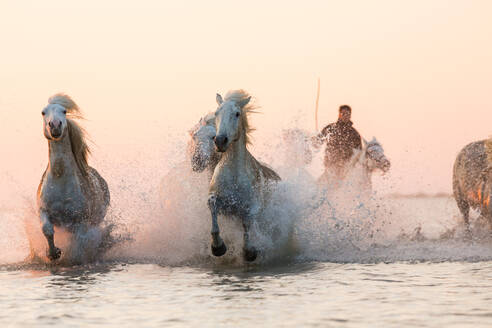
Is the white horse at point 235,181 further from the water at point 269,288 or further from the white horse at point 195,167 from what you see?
the white horse at point 195,167

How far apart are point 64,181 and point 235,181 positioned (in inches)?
90.8

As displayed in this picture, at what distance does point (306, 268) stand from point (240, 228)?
1.02 metres

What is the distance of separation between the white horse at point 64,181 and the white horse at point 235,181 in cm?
188

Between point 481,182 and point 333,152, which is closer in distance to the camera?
point 481,182

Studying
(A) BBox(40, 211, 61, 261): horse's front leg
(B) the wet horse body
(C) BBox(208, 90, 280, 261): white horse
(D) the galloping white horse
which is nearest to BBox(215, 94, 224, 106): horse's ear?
→ (C) BBox(208, 90, 280, 261): white horse

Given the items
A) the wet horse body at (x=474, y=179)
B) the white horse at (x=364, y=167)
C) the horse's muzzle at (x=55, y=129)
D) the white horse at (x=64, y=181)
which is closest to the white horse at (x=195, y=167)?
the white horse at (x=64, y=181)

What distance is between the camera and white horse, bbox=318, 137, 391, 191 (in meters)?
14.2

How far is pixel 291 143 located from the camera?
13.4 metres

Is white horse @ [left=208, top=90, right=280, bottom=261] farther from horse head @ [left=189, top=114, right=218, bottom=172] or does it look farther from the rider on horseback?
the rider on horseback

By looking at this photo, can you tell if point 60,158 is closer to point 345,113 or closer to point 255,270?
point 255,270

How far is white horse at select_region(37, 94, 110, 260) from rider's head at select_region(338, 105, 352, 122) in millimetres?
6324

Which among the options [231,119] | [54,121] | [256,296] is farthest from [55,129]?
[256,296]

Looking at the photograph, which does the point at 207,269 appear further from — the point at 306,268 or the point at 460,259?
the point at 460,259

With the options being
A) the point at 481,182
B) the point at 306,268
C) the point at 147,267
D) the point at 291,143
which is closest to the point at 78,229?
the point at 147,267
